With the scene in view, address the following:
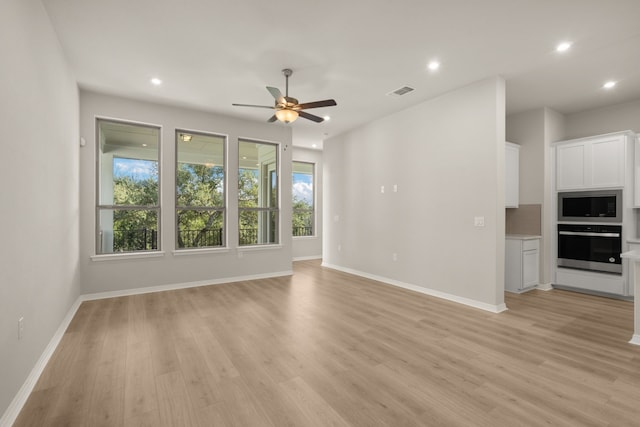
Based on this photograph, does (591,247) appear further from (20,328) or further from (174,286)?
(20,328)

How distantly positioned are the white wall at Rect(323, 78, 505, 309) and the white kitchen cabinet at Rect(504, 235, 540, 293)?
1.06m

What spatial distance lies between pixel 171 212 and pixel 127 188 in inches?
29.4

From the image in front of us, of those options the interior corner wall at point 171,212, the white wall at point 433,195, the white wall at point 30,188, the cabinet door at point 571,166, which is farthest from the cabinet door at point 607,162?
the white wall at point 30,188

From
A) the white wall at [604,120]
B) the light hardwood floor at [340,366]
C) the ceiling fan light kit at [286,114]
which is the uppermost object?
the white wall at [604,120]

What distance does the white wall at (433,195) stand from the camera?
13.0 ft

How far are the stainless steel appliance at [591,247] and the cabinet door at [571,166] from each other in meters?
0.69

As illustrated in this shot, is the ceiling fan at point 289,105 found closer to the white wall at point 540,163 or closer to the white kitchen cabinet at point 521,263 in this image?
the white kitchen cabinet at point 521,263

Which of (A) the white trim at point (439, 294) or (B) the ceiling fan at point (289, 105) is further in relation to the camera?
(A) the white trim at point (439, 294)

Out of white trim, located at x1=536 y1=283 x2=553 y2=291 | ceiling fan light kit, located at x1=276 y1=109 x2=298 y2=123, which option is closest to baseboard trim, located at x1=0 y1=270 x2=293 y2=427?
ceiling fan light kit, located at x1=276 y1=109 x2=298 y2=123

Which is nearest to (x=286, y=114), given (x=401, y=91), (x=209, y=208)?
(x=401, y=91)

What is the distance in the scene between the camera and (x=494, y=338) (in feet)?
10.1

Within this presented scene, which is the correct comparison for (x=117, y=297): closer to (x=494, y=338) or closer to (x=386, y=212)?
(x=386, y=212)

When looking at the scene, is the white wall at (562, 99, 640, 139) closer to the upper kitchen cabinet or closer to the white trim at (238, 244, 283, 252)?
the upper kitchen cabinet

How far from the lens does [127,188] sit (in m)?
4.87
